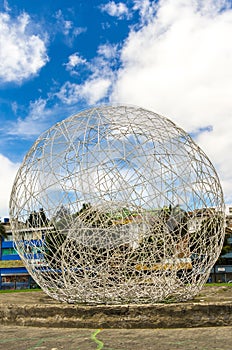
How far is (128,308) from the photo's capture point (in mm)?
7145

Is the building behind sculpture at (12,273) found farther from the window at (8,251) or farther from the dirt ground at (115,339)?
the dirt ground at (115,339)

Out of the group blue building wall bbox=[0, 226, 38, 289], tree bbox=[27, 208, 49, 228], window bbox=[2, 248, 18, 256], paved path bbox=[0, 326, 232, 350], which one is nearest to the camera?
paved path bbox=[0, 326, 232, 350]

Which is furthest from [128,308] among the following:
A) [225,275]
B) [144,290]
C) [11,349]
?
[225,275]

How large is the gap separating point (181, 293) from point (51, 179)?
3700 millimetres

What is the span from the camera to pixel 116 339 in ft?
20.6

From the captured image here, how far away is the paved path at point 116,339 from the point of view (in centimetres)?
575

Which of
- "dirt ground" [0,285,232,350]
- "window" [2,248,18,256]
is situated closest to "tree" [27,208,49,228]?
"dirt ground" [0,285,232,350]

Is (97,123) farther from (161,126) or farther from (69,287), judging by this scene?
(69,287)

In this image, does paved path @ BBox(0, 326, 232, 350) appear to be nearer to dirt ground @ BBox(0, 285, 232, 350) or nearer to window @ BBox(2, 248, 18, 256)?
dirt ground @ BBox(0, 285, 232, 350)

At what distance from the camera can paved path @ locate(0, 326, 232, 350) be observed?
5.75 m

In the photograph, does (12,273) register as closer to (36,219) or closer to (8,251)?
(8,251)

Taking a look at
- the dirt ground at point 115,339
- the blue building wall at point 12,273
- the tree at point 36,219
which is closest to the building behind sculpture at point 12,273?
the blue building wall at point 12,273

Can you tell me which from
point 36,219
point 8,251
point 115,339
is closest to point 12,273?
point 8,251

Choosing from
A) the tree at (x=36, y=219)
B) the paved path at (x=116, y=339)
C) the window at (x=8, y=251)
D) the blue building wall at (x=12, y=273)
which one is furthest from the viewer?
the window at (x=8, y=251)
